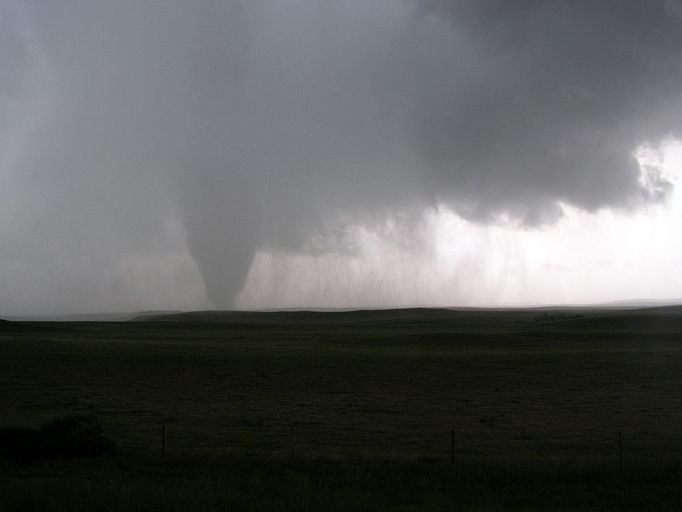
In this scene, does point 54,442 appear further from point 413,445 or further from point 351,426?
point 413,445

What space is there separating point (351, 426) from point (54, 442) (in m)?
11.3

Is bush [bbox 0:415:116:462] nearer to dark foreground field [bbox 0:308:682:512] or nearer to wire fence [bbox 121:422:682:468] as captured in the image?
dark foreground field [bbox 0:308:682:512]

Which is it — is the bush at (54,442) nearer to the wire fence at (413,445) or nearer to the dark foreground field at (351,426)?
the dark foreground field at (351,426)

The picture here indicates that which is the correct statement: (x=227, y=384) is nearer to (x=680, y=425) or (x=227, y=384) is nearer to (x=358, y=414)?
(x=358, y=414)

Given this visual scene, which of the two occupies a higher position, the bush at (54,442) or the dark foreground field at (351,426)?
the bush at (54,442)

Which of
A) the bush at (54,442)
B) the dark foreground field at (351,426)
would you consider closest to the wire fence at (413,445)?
the dark foreground field at (351,426)

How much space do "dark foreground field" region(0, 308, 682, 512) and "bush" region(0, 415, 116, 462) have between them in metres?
0.82

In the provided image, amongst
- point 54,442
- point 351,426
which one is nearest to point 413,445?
point 351,426

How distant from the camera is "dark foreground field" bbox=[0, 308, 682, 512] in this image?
1316 centimetres

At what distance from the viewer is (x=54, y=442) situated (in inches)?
678

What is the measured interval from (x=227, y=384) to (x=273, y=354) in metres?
12.4

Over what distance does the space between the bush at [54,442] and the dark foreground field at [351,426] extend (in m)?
0.82

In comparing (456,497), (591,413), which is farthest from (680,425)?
(456,497)

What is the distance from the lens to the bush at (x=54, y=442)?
17.0 m
